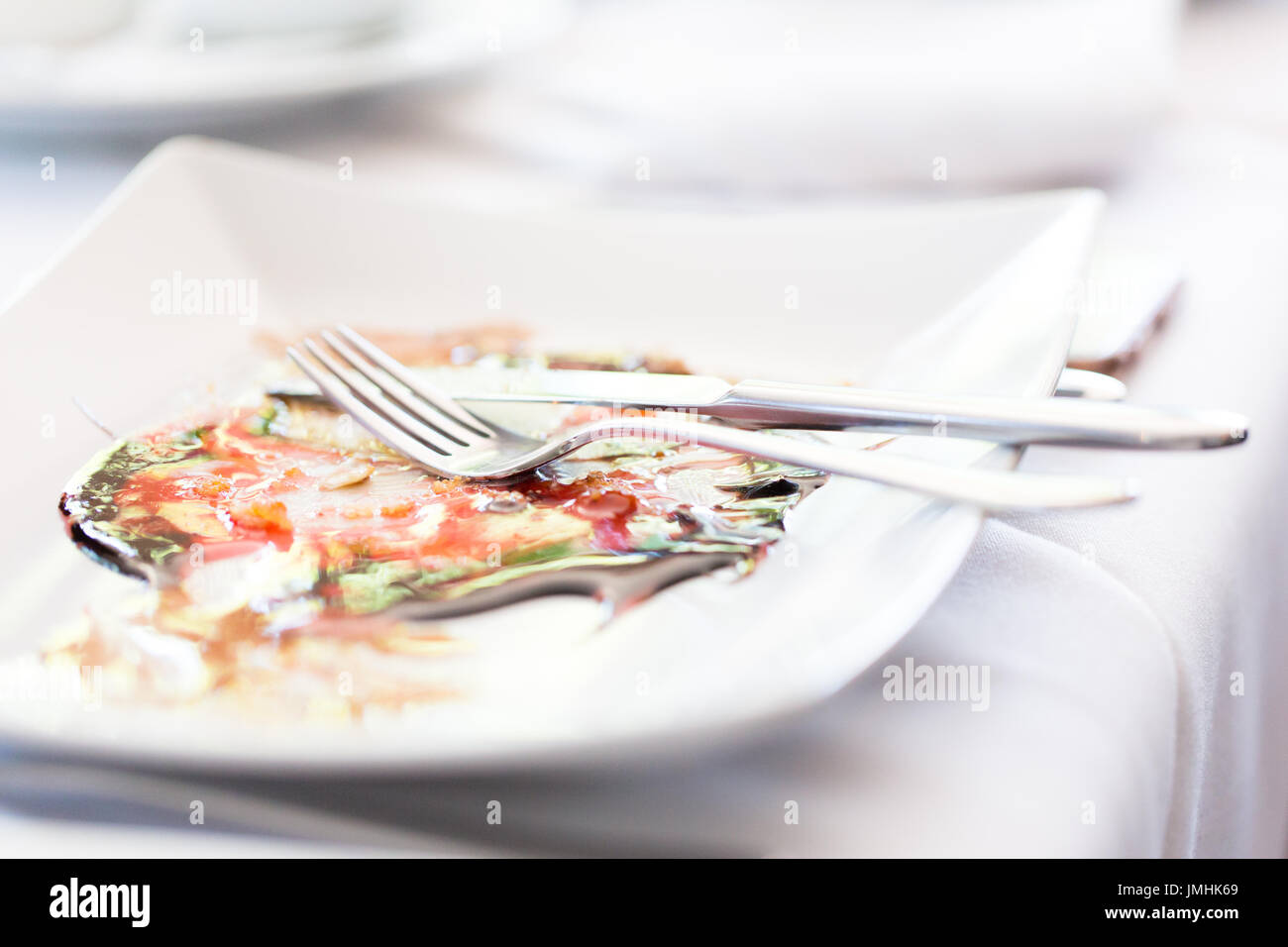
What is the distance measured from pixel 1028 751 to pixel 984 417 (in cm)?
10

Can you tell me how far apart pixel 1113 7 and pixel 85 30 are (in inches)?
30.5

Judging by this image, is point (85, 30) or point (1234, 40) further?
point (1234, 40)

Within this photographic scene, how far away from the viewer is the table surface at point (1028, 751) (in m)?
0.27

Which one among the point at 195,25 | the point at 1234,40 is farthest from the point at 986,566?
the point at 1234,40

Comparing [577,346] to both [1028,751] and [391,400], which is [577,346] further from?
[1028,751]

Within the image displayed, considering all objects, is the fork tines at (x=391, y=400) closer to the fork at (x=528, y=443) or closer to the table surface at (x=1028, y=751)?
the fork at (x=528, y=443)

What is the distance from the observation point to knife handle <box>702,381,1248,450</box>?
1.04 ft

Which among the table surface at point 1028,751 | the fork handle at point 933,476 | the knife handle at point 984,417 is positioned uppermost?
the knife handle at point 984,417

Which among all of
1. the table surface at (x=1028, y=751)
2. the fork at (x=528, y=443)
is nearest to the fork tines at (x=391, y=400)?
the fork at (x=528, y=443)

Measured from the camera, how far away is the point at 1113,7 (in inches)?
30.2

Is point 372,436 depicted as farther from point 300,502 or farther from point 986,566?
point 986,566

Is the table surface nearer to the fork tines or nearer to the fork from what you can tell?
the fork

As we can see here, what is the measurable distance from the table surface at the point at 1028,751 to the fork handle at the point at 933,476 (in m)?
0.05
